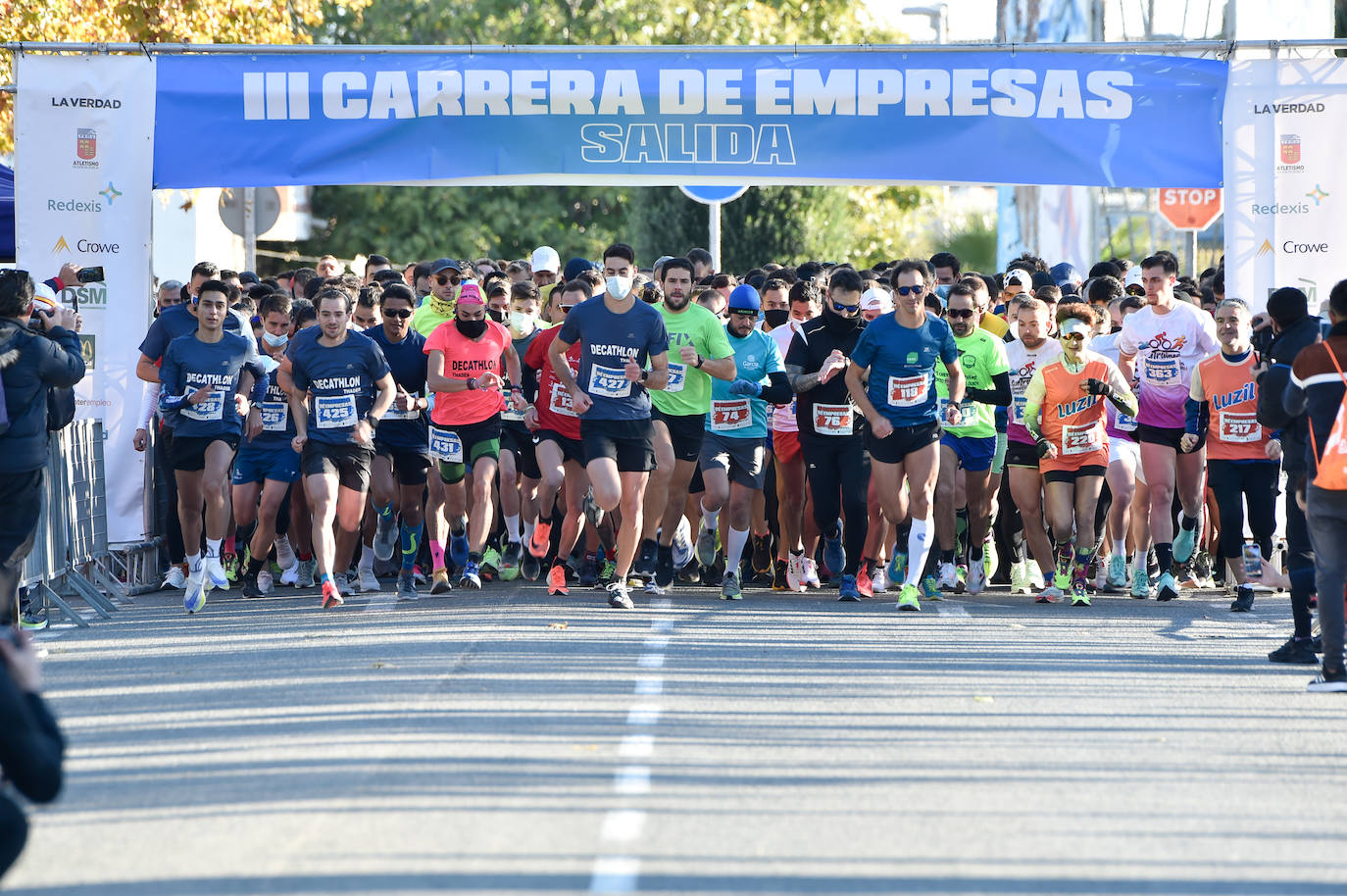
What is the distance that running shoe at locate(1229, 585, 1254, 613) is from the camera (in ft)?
40.8

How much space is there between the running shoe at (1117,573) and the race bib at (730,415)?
2.98 meters

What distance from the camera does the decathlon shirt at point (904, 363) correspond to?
1205 centimetres

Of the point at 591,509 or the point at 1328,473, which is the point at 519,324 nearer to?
the point at 591,509

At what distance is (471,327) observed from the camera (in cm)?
1259

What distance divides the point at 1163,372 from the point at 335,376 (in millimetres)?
5828

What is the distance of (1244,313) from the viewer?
1252cm

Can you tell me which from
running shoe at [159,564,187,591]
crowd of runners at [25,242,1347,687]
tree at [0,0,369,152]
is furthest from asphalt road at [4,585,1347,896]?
tree at [0,0,369,152]

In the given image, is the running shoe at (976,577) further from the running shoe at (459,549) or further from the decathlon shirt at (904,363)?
the running shoe at (459,549)

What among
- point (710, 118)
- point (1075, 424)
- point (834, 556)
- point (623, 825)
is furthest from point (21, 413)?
point (1075, 424)

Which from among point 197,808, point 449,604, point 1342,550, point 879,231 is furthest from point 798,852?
point 879,231

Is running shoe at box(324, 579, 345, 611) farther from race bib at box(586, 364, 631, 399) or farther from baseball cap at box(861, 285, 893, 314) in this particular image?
baseball cap at box(861, 285, 893, 314)

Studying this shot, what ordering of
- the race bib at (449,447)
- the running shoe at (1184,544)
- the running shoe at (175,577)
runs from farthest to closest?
the running shoe at (175,577) → the running shoe at (1184,544) → the race bib at (449,447)

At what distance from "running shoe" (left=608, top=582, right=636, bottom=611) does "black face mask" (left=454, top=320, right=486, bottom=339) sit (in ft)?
6.56

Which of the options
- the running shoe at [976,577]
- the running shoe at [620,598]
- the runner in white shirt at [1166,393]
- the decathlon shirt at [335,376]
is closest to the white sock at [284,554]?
the decathlon shirt at [335,376]
